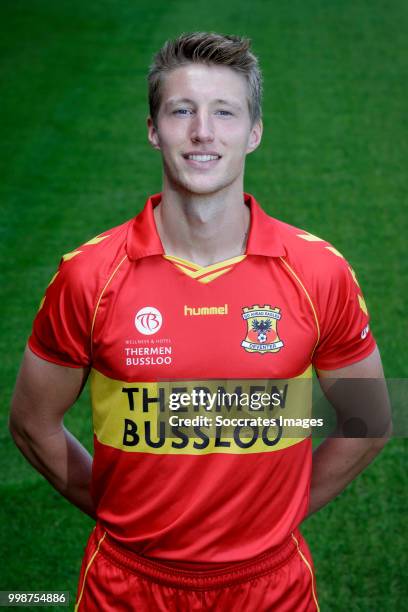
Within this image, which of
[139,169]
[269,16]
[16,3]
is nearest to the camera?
[139,169]

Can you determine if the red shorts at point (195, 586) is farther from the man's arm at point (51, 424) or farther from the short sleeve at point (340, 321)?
the short sleeve at point (340, 321)

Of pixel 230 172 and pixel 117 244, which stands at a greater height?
pixel 230 172

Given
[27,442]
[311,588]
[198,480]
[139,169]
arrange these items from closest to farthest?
[198,480]
[311,588]
[27,442]
[139,169]

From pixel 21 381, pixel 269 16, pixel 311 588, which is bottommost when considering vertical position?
pixel 311 588

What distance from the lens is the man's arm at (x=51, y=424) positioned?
2473mm

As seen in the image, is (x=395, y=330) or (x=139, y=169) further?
(x=139, y=169)

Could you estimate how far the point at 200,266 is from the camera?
2.39 metres

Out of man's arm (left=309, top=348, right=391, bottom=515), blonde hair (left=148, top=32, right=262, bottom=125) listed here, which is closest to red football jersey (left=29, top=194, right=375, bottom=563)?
man's arm (left=309, top=348, right=391, bottom=515)

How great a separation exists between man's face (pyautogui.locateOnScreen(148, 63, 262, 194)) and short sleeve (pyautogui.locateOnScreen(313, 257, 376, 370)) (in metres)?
0.37

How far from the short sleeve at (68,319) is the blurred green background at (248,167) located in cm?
194

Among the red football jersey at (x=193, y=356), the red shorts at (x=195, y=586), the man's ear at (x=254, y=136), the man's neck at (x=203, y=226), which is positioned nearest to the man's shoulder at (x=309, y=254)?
the red football jersey at (x=193, y=356)

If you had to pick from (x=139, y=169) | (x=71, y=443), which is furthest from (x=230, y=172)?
(x=139, y=169)

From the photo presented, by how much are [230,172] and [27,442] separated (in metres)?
1.02

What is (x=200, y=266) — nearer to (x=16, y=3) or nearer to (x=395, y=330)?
(x=395, y=330)
